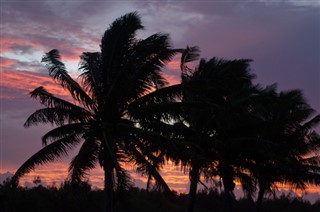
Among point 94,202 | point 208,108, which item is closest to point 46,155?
point 208,108

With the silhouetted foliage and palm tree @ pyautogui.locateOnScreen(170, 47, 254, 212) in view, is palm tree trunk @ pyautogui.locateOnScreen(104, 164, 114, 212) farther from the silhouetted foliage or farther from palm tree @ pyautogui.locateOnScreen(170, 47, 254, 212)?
palm tree @ pyautogui.locateOnScreen(170, 47, 254, 212)

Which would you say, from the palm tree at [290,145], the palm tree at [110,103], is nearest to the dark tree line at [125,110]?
the palm tree at [110,103]

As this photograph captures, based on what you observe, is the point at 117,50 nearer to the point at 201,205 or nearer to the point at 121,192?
the point at 121,192

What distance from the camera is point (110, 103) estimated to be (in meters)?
24.1

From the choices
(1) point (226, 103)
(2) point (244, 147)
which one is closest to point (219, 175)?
(2) point (244, 147)

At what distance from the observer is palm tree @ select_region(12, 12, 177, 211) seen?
23.4 metres

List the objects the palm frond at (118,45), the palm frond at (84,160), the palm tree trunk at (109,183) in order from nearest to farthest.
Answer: the palm frond at (84,160), the palm tree trunk at (109,183), the palm frond at (118,45)

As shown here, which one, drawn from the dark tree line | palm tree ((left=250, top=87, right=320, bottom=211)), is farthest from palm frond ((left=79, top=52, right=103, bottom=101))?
palm tree ((left=250, top=87, right=320, bottom=211))

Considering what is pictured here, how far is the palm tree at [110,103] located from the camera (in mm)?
23405

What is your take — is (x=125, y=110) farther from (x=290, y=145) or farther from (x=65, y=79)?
(x=290, y=145)

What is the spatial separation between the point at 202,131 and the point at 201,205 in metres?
25.5

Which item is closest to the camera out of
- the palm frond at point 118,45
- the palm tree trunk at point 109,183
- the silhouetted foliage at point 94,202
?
the palm tree trunk at point 109,183

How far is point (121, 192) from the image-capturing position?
22516mm

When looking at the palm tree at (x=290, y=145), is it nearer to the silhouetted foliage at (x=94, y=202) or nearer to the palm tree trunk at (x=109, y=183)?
the silhouetted foliage at (x=94, y=202)
